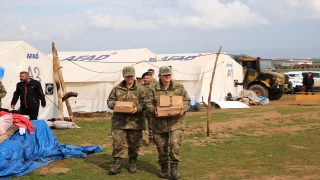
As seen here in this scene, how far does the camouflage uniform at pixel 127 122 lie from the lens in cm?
730

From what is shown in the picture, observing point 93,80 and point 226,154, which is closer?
point 226,154

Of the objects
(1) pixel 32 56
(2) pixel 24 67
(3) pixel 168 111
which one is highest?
(1) pixel 32 56

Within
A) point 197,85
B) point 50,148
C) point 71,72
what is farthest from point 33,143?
point 197,85

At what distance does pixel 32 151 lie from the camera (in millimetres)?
7926

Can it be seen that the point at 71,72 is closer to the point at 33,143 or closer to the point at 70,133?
the point at 70,133

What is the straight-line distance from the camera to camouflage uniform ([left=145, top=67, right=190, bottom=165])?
6898mm

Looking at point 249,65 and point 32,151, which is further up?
point 249,65

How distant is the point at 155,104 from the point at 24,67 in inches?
335

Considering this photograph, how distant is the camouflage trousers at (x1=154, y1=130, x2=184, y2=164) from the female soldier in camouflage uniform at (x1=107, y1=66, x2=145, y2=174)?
19.3 inches

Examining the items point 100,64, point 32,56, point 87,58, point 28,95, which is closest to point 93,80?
point 100,64

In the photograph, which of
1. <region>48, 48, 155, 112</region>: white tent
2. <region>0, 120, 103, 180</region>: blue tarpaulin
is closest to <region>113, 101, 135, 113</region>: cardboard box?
<region>0, 120, 103, 180</region>: blue tarpaulin

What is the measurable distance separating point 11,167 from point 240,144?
5.65 meters

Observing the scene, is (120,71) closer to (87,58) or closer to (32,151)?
(87,58)

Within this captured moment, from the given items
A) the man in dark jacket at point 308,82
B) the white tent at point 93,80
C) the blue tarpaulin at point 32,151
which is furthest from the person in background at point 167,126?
the man in dark jacket at point 308,82
